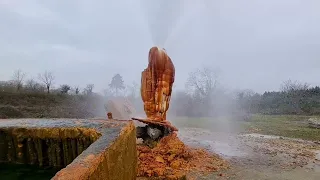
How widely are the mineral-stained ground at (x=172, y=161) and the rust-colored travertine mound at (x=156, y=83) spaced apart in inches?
37.6

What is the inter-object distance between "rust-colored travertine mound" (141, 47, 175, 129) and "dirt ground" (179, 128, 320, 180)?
2.39 metres

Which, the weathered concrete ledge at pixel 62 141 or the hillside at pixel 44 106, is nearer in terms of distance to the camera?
the weathered concrete ledge at pixel 62 141

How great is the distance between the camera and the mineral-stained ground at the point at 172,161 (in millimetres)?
7144

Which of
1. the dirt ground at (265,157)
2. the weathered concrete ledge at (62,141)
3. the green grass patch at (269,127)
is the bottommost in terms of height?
the dirt ground at (265,157)

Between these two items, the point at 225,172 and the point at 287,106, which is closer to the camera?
the point at 225,172

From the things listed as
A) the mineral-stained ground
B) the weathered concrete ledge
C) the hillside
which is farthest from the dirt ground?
the hillside

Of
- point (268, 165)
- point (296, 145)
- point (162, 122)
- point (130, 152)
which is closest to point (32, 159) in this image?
point (130, 152)

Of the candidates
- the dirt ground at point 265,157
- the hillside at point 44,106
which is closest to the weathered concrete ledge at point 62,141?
the dirt ground at point 265,157

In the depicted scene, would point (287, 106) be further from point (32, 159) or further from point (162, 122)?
point (32, 159)

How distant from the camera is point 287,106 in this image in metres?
29.9

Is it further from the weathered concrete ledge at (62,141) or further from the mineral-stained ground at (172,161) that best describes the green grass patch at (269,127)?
the weathered concrete ledge at (62,141)

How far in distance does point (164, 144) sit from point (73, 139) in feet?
14.3

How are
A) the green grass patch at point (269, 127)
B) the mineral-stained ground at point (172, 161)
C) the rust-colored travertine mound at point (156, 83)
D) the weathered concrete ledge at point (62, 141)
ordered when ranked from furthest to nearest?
the green grass patch at point (269, 127) < the rust-colored travertine mound at point (156, 83) < the mineral-stained ground at point (172, 161) < the weathered concrete ledge at point (62, 141)

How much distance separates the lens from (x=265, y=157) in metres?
9.16
